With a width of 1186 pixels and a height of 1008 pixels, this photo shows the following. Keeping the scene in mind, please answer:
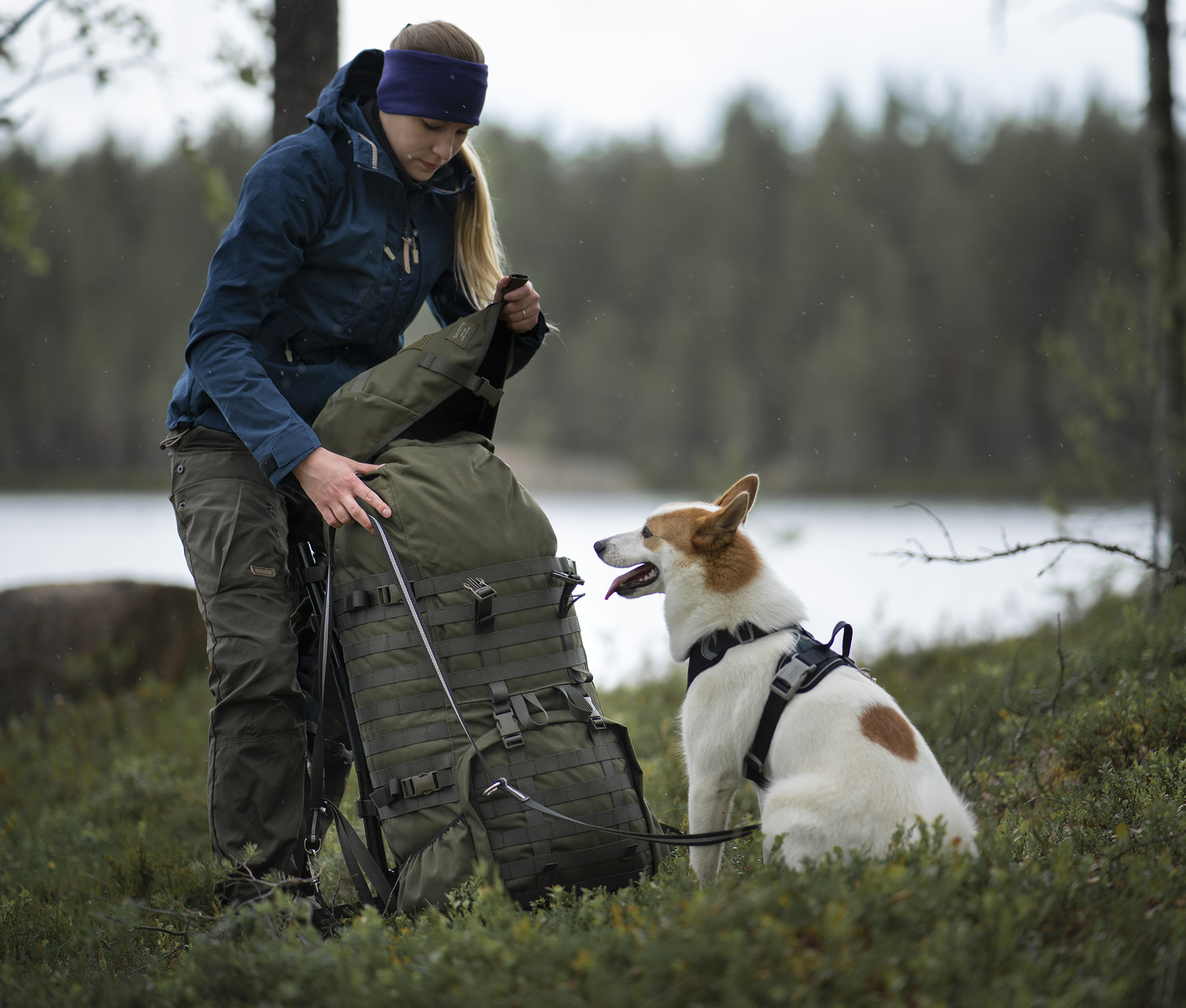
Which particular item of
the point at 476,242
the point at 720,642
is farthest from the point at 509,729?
the point at 476,242

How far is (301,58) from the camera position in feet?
16.9

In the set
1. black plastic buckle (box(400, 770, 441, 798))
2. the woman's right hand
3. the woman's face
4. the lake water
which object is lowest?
the lake water

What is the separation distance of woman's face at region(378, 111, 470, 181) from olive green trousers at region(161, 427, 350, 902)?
3.92 feet

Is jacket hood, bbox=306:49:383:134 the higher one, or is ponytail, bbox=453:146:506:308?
jacket hood, bbox=306:49:383:134

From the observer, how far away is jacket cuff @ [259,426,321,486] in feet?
9.80

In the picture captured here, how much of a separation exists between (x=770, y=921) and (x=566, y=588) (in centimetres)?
139

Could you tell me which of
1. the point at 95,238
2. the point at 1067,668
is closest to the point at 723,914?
the point at 1067,668

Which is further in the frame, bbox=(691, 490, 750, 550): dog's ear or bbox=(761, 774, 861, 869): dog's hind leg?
bbox=(691, 490, 750, 550): dog's ear

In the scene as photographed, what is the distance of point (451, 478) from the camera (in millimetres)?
3166

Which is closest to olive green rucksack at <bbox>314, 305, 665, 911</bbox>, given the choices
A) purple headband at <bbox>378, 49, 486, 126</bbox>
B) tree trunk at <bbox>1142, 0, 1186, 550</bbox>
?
purple headband at <bbox>378, 49, 486, 126</bbox>

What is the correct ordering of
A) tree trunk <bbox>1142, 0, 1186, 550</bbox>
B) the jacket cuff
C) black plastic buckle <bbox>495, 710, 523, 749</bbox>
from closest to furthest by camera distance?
black plastic buckle <bbox>495, 710, 523, 749</bbox>
the jacket cuff
tree trunk <bbox>1142, 0, 1186, 550</bbox>

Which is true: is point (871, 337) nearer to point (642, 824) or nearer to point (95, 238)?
point (95, 238)

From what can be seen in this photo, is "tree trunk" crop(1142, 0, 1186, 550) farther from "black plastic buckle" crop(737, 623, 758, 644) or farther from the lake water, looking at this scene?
"black plastic buckle" crop(737, 623, 758, 644)

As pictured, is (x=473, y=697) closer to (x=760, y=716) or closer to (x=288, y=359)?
(x=760, y=716)
